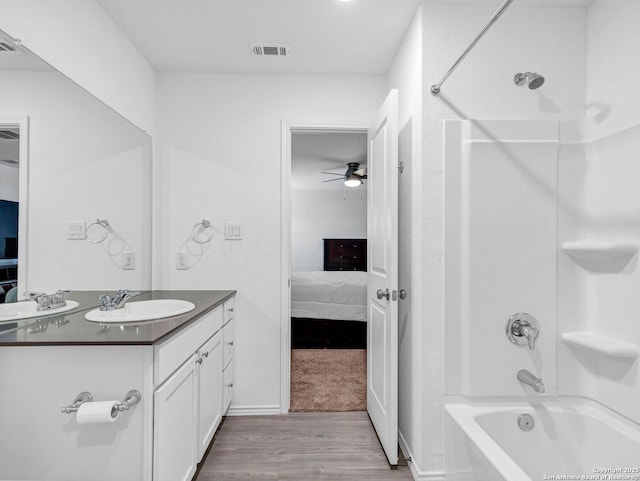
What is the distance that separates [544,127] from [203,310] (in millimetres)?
1960

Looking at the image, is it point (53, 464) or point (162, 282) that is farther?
point (162, 282)

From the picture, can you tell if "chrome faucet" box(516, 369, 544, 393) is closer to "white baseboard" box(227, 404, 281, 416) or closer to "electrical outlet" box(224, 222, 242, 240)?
"white baseboard" box(227, 404, 281, 416)

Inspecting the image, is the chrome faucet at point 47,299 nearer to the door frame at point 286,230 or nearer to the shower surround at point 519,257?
the door frame at point 286,230

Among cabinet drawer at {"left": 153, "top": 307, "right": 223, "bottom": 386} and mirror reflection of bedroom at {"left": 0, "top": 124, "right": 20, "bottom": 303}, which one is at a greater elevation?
mirror reflection of bedroom at {"left": 0, "top": 124, "right": 20, "bottom": 303}

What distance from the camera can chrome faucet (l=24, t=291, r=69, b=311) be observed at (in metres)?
1.45

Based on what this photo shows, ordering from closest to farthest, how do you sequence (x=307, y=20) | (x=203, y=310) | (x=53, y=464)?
1. (x=53, y=464)
2. (x=203, y=310)
3. (x=307, y=20)

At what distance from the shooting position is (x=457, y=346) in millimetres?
1809

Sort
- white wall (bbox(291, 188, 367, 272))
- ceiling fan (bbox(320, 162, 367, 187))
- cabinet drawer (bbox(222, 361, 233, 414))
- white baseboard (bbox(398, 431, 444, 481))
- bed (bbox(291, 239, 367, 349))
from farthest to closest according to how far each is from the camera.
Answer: white wall (bbox(291, 188, 367, 272)), ceiling fan (bbox(320, 162, 367, 187)), bed (bbox(291, 239, 367, 349)), cabinet drawer (bbox(222, 361, 233, 414)), white baseboard (bbox(398, 431, 444, 481))

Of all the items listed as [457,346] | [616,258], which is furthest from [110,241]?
[616,258]

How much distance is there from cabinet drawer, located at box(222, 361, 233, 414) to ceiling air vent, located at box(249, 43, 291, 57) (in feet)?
6.86

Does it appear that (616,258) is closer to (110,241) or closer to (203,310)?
(203,310)

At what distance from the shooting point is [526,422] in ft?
5.53

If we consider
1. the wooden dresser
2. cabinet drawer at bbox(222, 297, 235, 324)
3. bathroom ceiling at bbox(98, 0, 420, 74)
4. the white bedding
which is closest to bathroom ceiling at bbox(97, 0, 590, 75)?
bathroom ceiling at bbox(98, 0, 420, 74)

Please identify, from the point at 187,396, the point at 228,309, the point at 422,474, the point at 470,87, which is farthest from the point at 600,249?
the point at 228,309
